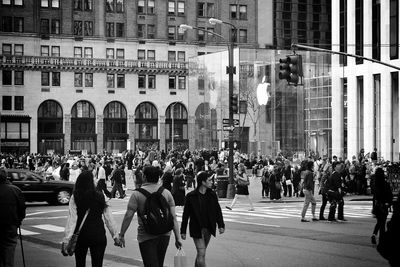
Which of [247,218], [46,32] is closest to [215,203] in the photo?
[247,218]

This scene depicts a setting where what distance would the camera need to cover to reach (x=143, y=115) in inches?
3824

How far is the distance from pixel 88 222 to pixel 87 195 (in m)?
0.35

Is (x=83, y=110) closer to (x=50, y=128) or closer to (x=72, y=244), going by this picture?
(x=50, y=128)

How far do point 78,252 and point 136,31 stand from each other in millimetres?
87820

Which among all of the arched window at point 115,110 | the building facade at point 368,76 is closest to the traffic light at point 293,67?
the building facade at point 368,76

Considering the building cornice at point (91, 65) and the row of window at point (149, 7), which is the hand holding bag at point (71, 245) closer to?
the building cornice at point (91, 65)

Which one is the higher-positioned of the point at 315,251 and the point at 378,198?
the point at 378,198

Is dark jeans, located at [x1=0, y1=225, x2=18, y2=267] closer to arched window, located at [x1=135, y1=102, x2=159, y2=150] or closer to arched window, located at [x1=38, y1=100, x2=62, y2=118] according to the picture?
arched window, located at [x1=38, y1=100, x2=62, y2=118]

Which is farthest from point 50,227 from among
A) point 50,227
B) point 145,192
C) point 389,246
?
point 389,246

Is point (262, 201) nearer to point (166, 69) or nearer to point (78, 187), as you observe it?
point (78, 187)

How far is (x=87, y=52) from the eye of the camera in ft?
309

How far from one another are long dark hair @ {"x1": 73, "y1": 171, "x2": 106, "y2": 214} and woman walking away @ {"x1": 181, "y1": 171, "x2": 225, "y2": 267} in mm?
1855

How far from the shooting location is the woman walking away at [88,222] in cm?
988

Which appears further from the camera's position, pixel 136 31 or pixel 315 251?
pixel 136 31
